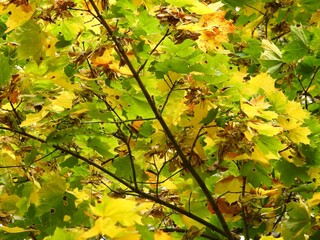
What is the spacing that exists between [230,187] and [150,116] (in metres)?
0.49

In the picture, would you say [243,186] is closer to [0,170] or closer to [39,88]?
[39,88]

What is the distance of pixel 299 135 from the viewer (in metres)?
2.12

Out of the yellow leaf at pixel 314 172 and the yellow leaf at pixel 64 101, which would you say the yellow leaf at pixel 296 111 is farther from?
the yellow leaf at pixel 64 101

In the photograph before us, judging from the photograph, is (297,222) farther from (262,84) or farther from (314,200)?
(262,84)

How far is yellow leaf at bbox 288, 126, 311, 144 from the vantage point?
210 centimetres

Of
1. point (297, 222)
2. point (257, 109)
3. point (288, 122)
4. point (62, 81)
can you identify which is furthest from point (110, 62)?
point (297, 222)

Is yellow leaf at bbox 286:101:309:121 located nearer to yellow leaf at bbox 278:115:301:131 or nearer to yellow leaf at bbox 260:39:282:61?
yellow leaf at bbox 278:115:301:131

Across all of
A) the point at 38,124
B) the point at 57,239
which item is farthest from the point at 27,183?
the point at 57,239

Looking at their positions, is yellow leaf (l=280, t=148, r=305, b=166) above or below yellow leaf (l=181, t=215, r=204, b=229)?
above

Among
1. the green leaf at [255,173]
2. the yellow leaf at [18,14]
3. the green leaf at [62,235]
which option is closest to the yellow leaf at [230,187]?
the green leaf at [255,173]

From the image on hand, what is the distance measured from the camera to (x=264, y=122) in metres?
2.03

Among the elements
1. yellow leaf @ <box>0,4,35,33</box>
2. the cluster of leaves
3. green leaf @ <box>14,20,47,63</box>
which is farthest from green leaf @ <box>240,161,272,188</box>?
yellow leaf @ <box>0,4,35,33</box>

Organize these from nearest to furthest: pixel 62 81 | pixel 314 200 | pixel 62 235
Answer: pixel 62 235
pixel 62 81
pixel 314 200

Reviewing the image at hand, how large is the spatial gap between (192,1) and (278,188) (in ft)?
3.32
